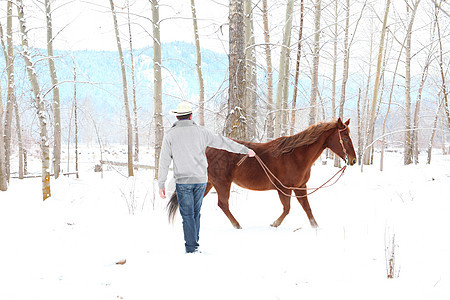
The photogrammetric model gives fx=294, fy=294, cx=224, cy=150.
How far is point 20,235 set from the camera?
12.0 feet

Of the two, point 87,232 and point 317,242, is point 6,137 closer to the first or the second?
point 87,232

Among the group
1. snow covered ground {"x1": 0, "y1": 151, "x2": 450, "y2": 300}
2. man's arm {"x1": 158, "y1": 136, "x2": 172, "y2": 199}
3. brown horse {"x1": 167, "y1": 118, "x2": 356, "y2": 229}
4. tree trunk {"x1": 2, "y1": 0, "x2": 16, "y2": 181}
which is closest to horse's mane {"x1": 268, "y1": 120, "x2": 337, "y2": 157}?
brown horse {"x1": 167, "y1": 118, "x2": 356, "y2": 229}

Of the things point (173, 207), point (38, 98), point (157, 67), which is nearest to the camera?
point (173, 207)

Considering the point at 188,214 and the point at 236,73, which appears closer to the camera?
the point at 188,214

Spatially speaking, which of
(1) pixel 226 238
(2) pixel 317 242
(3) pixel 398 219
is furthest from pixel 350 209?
(1) pixel 226 238

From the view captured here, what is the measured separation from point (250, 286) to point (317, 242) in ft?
4.88

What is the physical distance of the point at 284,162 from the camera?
4.63 m

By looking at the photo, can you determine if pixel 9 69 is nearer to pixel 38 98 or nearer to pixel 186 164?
pixel 38 98

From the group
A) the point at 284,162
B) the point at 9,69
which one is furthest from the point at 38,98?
the point at 284,162

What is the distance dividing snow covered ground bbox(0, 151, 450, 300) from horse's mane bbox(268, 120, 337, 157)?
1.22m

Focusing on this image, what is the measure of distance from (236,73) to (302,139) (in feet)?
7.84

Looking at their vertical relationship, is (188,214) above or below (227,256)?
above

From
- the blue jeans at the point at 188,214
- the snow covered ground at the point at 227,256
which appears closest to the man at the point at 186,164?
the blue jeans at the point at 188,214

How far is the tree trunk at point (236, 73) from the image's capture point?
20.3 feet
